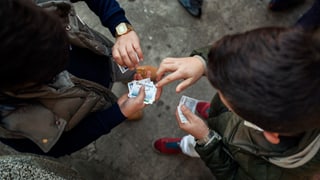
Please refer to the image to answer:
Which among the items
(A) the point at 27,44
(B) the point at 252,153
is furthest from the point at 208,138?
(A) the point at 27,44

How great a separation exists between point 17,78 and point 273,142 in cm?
91

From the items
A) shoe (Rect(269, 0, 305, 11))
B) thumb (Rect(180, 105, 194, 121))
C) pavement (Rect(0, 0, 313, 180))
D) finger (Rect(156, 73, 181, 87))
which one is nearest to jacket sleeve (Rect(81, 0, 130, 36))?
finger (Rect(156, 73, 181, 87))

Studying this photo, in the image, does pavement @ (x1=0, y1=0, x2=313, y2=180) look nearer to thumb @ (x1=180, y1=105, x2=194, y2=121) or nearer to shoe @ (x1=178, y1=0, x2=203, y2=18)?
shoe @ (x1=178, y1=0, x2=203, y2=18)

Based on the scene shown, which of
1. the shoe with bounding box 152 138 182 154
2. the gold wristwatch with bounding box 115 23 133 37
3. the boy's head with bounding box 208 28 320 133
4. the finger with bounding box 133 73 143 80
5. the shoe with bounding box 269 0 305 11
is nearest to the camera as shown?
the boy's head with bounding box 208 28 320 133

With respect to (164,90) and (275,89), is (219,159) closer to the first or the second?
(275,89)

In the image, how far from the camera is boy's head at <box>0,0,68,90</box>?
1.23m

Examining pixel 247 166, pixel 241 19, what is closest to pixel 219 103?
pixel 247 166

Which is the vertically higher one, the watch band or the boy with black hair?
the boy with black hair

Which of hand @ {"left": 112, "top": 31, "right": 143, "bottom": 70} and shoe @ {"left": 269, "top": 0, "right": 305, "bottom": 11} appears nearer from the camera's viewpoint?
hand @ {"left": 112, "top": 31, "right": 143, "bottom": 70}

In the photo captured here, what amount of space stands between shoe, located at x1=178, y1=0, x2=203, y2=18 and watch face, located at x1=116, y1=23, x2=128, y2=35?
88 centimetres

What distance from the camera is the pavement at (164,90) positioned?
98.0 inches

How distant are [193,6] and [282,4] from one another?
1.91 feet

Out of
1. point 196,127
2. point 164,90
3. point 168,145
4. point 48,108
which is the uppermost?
point 48,108

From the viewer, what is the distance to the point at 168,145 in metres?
2.46
